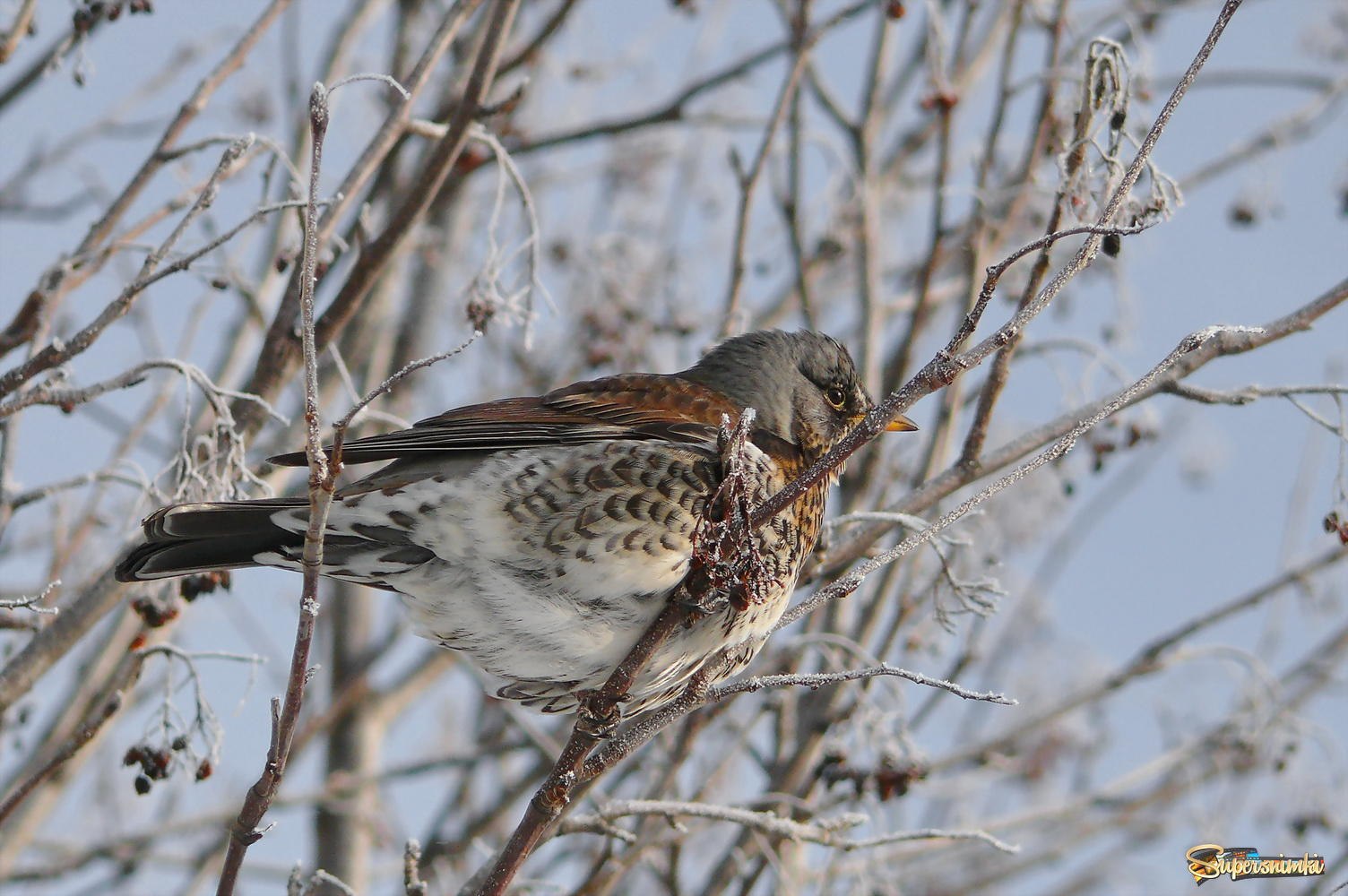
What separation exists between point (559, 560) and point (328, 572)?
0.54 metres

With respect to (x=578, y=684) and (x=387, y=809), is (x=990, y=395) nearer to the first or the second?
(x=578, y=684)

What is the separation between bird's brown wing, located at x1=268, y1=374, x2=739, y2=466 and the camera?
318 cm

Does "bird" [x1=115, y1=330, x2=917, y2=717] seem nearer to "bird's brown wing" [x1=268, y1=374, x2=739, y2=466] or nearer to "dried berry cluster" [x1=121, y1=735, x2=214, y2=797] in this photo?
"bird's brown wing" [x1=268, y1=374, x2=739, y2=466]

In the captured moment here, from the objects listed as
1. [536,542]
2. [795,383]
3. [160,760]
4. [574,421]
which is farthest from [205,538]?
[795,383]

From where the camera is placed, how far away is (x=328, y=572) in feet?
10.3

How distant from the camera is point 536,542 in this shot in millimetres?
3119

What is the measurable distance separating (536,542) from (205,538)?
0.72 metres

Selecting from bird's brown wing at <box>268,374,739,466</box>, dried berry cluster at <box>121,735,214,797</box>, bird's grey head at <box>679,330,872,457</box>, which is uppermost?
bird's grey head at <box>679,330,872,457</box>

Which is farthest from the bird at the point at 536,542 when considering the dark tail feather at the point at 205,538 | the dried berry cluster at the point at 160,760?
the dried berry cluster at the point at 160,760

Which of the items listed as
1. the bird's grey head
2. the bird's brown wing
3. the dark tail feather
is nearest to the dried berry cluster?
the dark tail feather

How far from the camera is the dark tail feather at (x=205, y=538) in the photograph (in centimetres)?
282

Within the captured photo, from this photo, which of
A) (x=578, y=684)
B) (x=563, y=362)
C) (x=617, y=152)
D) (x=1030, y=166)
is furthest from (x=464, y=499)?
(x=617, y=152)

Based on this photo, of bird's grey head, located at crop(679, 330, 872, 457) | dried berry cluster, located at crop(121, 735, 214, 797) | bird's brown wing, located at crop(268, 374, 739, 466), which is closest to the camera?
dried berry cluster, located at crop(121, 735, 214, 797)

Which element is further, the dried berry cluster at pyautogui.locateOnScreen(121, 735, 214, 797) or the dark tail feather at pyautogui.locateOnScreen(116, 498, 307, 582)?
the dried berry cluster at pyautogui.locateOnScreen(121, 735, 214, 797)
